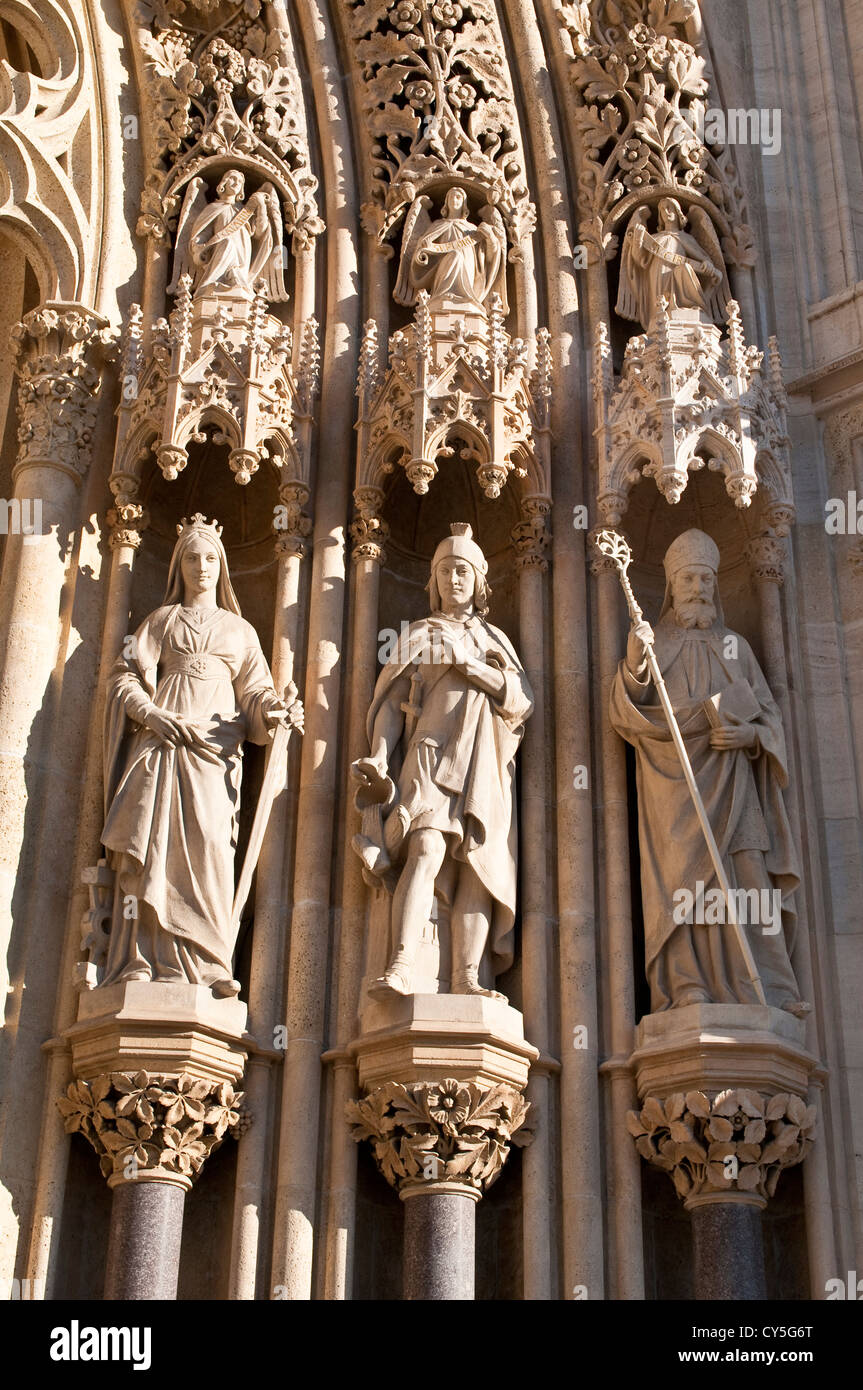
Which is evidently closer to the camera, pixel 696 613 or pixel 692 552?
pixel 696 613

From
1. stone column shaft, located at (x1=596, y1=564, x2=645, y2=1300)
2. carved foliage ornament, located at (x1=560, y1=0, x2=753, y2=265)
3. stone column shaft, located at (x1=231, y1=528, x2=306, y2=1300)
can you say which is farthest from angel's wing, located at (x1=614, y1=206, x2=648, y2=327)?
stone column shaft, located at (x1=231, y1=528, x2=306, y2=1300)

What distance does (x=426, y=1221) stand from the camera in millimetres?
8766

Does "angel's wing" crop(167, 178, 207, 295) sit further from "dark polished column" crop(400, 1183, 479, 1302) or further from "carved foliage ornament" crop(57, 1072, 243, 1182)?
"dark polished column" crop(400, 1183, 479, 1302)

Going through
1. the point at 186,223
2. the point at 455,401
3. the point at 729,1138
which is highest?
the point at 186,223

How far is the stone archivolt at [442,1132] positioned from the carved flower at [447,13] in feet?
22.5

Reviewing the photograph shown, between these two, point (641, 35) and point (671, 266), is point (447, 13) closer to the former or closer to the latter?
point (641, 35)

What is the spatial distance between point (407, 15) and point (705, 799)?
560cm

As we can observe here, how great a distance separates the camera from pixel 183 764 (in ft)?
32.0

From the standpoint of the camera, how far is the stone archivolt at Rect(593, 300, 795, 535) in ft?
34.0

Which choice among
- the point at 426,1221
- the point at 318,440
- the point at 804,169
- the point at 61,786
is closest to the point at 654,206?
the point at 804,169

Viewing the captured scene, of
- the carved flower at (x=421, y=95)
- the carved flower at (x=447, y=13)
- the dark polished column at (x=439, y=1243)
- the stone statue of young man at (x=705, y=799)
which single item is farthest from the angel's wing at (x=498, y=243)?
the dark polished column at (x=439, y=1243)

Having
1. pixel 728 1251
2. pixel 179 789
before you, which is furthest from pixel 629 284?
pixel 728 1251

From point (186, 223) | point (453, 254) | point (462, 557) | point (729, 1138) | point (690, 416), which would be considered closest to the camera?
point (729, 1138)

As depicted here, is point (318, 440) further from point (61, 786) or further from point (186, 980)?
point (186, 980)
